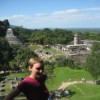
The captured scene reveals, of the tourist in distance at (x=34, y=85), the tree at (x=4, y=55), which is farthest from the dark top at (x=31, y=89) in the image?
the tree at (x=4, y=55)

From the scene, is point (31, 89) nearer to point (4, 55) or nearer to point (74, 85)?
point (74, 85)

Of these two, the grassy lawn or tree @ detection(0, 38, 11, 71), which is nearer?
the grassy lawn

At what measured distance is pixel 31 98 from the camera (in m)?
3.21

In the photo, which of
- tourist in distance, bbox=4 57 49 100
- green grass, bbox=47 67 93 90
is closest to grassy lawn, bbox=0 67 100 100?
green grass, bbox=47 67 93 90

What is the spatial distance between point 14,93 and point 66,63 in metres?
43.2

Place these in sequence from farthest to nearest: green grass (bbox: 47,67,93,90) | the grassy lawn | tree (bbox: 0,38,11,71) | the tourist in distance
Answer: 1. tree (bbox: 0,38,11,71)
2. green grass (bbox: 47,67,93,90)
3. the grassy lawn
4. the tourist in distance

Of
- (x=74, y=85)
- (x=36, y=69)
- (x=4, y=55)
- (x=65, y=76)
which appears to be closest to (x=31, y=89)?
(x=36, y=69)

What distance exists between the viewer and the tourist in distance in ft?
10.5

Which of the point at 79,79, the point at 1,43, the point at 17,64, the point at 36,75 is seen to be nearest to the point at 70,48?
the point at 1,43

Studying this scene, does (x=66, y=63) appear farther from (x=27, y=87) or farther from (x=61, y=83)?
(x=27, y=87)

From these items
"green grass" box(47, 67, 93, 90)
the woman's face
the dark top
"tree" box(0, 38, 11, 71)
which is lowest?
"green grass" box(47, 67, 93, 90)

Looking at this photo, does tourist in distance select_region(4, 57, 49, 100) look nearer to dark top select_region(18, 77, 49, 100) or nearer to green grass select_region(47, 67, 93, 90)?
dark top select_region(18, 77, 49, 100)

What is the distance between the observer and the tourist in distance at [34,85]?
3.21m

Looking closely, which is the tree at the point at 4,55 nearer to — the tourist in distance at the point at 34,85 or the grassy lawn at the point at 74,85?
the grassy lawn at the point at 74,85
